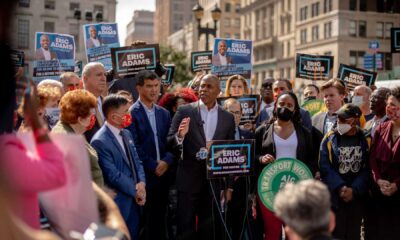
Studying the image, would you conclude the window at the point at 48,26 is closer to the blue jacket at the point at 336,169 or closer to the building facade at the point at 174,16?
the blue jacket at the point at 336,169

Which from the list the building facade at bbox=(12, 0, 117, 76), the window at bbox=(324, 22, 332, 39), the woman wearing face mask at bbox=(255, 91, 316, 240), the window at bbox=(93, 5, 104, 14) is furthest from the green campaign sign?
the window at bbox=(324, 22, 332, 39)

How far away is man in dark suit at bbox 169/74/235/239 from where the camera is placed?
7562mm

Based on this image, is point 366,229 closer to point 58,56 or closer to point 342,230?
point 342,230

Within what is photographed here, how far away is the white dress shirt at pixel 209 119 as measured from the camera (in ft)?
25.2

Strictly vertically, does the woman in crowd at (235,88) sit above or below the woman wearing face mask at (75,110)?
above

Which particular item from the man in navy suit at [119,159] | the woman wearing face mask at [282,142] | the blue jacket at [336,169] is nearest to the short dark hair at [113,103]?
the man in navy suit at [119,159]

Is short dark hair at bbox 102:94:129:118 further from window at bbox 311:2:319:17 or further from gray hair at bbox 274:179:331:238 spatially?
window at bbox 311:2:319:17

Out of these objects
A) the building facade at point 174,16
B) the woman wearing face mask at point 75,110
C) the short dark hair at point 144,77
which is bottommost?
the woman wearing face mask at point 75,110

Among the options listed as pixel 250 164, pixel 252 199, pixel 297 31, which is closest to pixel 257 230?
pixel 252 199

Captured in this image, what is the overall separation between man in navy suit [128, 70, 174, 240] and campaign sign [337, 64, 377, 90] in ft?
17.8

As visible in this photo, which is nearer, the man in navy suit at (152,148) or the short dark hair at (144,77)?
the man in navy suit at (152,148)

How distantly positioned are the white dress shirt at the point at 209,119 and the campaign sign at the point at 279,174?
39.9 inches

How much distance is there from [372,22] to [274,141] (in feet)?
241

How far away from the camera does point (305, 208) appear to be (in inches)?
118
